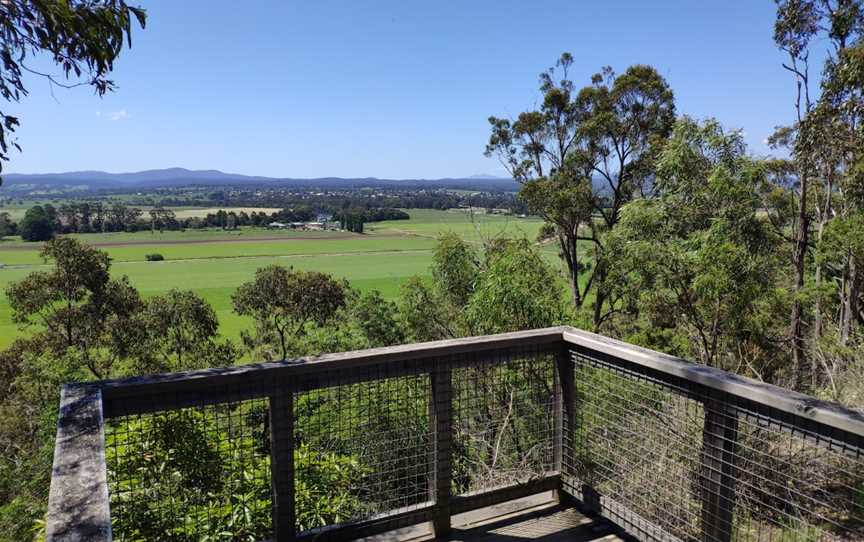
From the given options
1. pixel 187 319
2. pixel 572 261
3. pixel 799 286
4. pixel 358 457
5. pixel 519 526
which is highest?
pixel 358 457

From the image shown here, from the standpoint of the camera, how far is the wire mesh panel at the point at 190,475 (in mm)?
2080

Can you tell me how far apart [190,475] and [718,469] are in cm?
207

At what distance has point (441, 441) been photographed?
2.56 metres

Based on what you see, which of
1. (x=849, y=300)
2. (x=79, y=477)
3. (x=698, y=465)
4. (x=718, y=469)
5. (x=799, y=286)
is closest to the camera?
(x=79, y=477)

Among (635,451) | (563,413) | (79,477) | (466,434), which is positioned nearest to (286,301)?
(466,434)

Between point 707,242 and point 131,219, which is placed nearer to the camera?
point 707,242

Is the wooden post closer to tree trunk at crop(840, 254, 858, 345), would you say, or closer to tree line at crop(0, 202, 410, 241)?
tree trunk at crop(840, 254, 858, 345)

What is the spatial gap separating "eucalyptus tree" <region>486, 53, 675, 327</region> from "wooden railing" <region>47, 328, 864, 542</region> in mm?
15183

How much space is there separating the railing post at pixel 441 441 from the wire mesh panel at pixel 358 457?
0.04 m

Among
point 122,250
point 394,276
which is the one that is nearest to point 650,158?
point 394,276

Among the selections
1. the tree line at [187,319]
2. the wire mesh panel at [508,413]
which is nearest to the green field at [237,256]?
the tree line at [187,319]

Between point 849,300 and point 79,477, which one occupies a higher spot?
point 79,477

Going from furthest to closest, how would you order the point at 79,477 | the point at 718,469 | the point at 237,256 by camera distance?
the point at 237,256
the point at 718,469
the point at 79,477

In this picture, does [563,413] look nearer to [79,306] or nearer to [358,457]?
[358,457]
